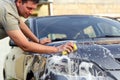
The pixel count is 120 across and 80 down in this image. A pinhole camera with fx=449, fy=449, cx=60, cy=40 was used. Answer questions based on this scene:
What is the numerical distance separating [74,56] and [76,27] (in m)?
1.89

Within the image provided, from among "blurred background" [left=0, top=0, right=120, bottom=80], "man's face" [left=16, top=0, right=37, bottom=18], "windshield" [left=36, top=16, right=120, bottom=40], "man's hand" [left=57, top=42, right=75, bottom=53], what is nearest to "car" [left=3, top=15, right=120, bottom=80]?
"windshield" [left=36, top=16, right=120, bottom=40]

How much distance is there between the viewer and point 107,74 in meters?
4.48

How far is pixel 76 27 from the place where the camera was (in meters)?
6.54

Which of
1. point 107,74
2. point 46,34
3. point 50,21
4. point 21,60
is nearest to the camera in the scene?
point 107,74

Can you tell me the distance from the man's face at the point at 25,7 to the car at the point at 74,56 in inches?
23.2

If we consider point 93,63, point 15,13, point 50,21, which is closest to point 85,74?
point 93,63

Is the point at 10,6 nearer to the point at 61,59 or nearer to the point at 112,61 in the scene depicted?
the point at 61,59

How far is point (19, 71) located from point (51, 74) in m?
1.23

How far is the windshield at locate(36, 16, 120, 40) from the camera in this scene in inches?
248

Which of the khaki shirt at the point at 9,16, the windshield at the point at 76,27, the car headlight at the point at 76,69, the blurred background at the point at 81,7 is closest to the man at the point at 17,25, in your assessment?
the khaki shirt at the point at 9,16

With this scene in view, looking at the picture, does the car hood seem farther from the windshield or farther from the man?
the windshield

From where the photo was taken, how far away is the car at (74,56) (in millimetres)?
4562

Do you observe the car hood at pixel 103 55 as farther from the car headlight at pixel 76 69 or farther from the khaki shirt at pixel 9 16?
the khaki shirt at pixel 9 16

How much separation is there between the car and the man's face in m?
0.59
